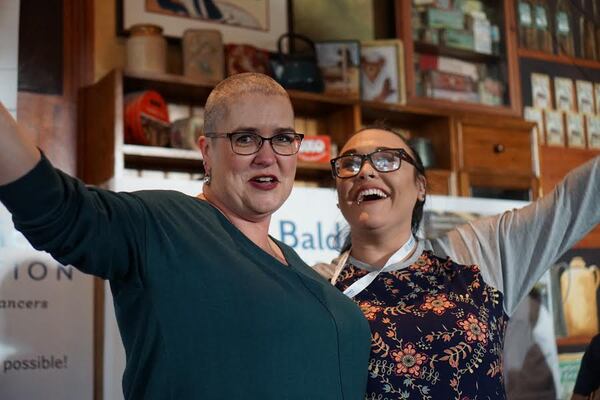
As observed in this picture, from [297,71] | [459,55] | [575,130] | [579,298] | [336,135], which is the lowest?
[579,298]

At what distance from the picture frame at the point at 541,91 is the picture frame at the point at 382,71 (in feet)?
3.59

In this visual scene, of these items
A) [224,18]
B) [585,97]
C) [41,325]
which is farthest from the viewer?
[585,97]

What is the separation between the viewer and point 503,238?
177 cm

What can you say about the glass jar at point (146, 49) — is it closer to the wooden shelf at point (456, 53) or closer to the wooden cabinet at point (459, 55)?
the wooden cabinet at point (459, 55)

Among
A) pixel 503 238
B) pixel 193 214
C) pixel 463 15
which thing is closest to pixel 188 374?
pixel 193 214

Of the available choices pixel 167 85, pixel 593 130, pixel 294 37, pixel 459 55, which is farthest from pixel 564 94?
pixel 167 85

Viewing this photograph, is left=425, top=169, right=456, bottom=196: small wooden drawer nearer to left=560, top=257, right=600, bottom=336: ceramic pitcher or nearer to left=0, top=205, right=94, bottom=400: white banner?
left=560, top=257, right=600, bottom=336: ceramic pitcher

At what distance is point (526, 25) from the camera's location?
440 cm

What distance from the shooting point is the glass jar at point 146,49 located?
3.09 meters

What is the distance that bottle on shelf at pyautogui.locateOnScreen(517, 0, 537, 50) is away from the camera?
14.2 feet

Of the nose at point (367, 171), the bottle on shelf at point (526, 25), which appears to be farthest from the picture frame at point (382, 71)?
the nose at point (367, 171)

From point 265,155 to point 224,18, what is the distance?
243cm

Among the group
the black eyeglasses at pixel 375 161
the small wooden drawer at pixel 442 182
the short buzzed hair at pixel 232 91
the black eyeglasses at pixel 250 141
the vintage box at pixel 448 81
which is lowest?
the black eyeglasses at pixel 250 141

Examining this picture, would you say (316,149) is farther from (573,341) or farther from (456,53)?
(573,341)
